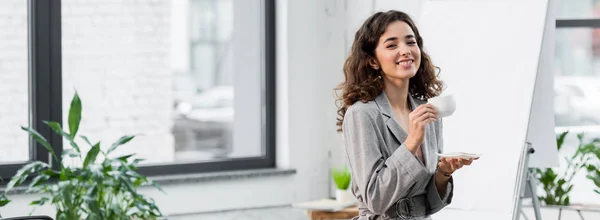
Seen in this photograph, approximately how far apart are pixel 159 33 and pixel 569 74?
2.16 metres

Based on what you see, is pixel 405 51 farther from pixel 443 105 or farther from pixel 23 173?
pixel 23 173

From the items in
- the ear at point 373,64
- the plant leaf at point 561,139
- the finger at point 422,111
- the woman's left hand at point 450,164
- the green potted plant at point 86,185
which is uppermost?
the ear at point 373,64

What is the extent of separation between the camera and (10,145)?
14.4 ft

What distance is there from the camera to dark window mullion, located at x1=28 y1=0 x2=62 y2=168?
4391 millimetres

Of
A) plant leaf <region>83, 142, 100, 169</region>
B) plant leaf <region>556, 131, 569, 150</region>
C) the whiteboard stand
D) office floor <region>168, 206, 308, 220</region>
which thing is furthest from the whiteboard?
plant leaf <region>83, 142, 100, 169</region>

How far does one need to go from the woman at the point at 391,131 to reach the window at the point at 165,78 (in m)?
2.80

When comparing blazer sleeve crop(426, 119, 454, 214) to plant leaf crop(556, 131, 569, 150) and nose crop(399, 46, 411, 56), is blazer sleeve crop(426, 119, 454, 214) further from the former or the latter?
plant leaf crop(556, 131, 569, 150)

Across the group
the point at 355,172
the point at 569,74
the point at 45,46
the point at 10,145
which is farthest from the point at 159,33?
the point at 355,172

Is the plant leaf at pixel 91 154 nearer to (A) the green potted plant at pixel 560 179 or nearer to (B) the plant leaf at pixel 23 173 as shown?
(B) the plant leaf at pixel 23 173

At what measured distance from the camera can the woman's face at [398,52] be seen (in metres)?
1.90

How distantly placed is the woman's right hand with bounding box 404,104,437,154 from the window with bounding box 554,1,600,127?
287 centimetres

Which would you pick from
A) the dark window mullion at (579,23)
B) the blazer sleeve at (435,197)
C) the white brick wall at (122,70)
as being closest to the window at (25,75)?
the white brick wall at (122,70)

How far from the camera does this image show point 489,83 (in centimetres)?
363

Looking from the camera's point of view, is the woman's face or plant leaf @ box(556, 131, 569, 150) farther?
plant leaf @ box(556, 131, 569, 150)
